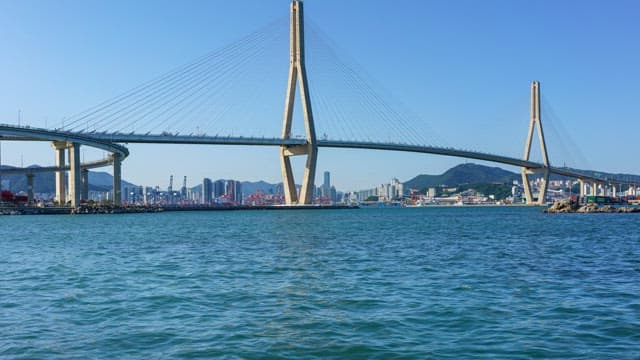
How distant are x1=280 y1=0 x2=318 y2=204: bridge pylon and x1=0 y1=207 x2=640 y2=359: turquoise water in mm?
47534

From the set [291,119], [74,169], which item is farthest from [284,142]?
[74,169]

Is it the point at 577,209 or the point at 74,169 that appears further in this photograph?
the point at 577,209

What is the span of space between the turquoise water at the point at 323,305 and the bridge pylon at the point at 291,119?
4753cm

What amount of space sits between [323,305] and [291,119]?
5826 cm

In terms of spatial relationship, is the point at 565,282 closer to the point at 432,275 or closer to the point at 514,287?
the point at 514,287

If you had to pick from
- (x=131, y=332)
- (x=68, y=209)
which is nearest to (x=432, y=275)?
(x=131, y=332)

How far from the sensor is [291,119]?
6812cm

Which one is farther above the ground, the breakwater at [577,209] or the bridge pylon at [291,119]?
the bridge pylon at [291,119]

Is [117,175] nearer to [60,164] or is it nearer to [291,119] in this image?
[60,164]

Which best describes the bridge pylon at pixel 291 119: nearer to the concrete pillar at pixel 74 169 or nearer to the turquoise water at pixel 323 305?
the concrete pillar at pixel 74 169

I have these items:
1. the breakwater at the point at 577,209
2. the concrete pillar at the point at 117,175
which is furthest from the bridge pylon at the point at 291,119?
the breakwater at the point at 577,209

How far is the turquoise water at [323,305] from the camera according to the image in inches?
307

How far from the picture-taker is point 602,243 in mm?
23484

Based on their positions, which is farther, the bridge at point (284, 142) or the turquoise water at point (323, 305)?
the bridge at point (284, 142)
